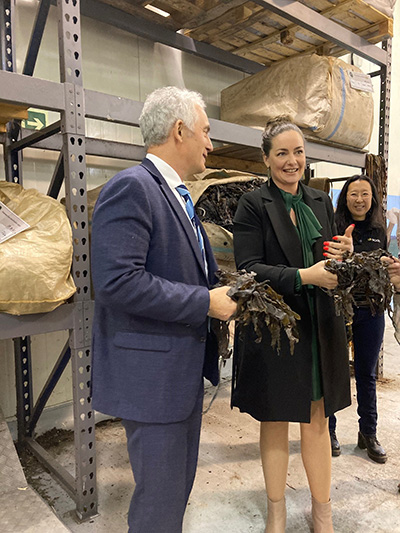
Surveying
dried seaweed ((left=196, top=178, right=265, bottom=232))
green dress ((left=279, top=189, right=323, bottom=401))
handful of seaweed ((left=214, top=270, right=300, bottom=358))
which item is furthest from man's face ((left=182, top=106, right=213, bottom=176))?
dried seaweed ((left=196, top=178, right=265, bottom=232))

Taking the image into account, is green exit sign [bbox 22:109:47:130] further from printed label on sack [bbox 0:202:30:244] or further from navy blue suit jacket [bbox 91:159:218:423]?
navy blue suit jacket [bbox 91:159:218:423]

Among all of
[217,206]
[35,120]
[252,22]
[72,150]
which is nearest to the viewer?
[72,150]

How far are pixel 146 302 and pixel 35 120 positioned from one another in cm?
191

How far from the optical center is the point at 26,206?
170 centimetres

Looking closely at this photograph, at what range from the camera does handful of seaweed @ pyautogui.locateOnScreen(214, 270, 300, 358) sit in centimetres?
113

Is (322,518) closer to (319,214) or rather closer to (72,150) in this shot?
(319,214)

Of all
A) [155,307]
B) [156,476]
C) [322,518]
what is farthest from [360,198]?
[156,476]

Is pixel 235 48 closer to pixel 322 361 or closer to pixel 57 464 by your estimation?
pixel 322 361

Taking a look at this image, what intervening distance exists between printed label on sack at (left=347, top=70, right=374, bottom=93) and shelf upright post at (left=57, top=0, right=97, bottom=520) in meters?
1.82

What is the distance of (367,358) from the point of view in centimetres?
233

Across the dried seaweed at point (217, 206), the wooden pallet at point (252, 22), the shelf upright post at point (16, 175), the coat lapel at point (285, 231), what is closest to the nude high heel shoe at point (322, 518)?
the coat lapel at point (285, 231)

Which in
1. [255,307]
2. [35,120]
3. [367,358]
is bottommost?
[367,358]

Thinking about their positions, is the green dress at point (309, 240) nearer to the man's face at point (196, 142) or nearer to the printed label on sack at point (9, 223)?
the man's face at point (196, 142)

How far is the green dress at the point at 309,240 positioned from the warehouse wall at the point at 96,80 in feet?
5.10
